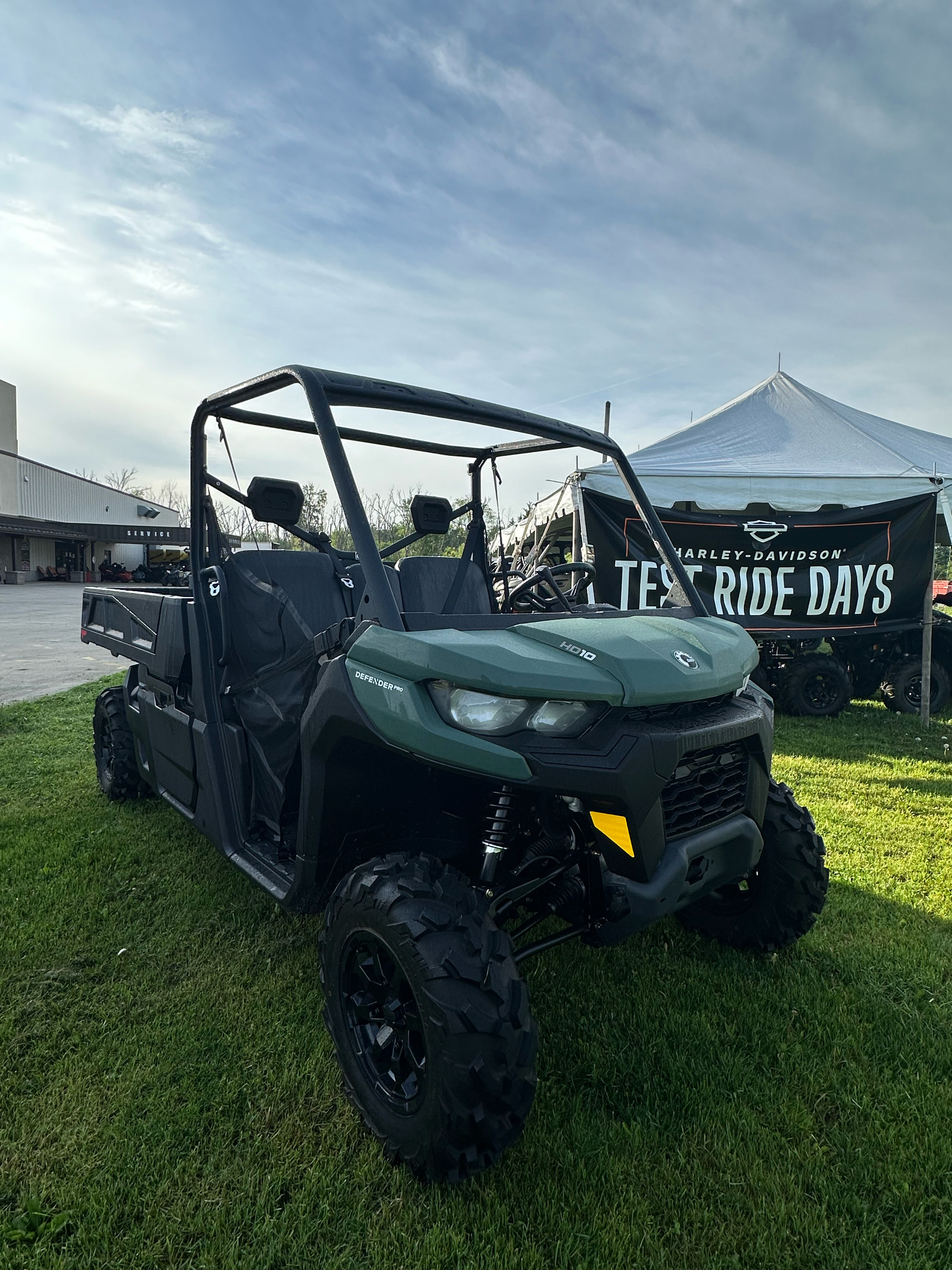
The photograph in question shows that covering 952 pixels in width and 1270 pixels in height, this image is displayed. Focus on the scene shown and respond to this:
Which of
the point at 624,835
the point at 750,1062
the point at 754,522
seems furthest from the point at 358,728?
the point at 754,522

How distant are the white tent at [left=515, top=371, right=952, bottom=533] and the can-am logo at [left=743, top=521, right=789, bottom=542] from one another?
27.2 inches

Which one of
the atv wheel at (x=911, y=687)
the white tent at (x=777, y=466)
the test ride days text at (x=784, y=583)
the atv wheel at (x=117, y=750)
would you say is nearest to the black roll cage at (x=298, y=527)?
the atv wheel at (x=117, y=750)

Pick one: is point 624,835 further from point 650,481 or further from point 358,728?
point 650,481

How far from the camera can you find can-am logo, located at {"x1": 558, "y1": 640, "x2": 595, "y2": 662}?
1842mm

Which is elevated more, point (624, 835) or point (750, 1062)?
point (624, 835)

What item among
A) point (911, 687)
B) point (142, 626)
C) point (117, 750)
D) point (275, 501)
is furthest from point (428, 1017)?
point (911, 687)

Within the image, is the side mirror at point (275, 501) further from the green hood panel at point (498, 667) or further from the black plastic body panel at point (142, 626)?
the green hood panel at point (498, 667)

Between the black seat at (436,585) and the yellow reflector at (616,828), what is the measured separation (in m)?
1.58

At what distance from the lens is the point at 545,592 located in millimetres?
3658

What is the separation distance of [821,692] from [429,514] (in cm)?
595

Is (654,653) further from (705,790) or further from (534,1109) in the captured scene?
(534,1109)

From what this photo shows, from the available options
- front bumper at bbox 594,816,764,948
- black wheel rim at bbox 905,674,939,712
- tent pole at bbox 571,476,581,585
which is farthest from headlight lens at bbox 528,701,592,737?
black wheel rim at bbox 905,674,939,712

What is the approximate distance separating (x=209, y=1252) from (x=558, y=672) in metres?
1.47

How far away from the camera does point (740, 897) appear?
2781 mm
